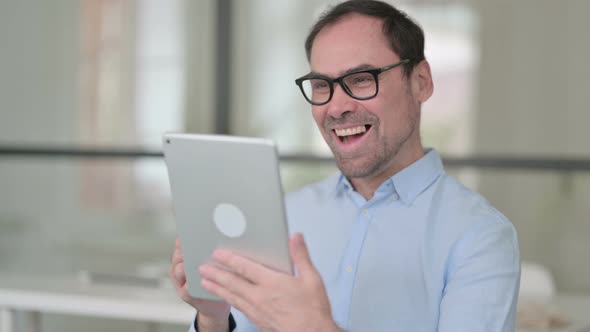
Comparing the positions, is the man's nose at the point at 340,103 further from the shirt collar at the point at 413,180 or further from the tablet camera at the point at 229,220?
the tablet camera at the point at 229,220

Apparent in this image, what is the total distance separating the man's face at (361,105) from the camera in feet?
5.61

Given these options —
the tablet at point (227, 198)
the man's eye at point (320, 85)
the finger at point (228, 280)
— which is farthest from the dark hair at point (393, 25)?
the finger at point (228, 280)

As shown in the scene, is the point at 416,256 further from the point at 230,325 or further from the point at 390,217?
the point at 230,325

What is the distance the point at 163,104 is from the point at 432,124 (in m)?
1.45

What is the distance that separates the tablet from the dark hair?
0.48m

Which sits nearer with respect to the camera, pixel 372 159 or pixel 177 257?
pixel 177 257

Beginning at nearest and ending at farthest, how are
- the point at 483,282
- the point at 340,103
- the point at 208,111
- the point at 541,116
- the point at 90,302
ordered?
1. the point at 483,282
2. the point at 340,103
3. the point at 90,302
4. the point at 541,116
5. the point at 208,111

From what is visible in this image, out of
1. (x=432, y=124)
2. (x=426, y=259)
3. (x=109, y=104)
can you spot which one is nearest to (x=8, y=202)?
(x=109, y=104)

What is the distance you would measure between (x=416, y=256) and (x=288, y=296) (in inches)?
18.0

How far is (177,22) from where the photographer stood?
16.0 ft

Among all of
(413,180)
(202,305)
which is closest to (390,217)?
(413,180)

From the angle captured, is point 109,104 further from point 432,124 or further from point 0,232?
point 432,124

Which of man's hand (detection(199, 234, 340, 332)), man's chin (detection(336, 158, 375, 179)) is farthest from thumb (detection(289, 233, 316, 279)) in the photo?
man's chin (detection(336, 158, 375, 179))

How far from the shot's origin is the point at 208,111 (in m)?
4.84
